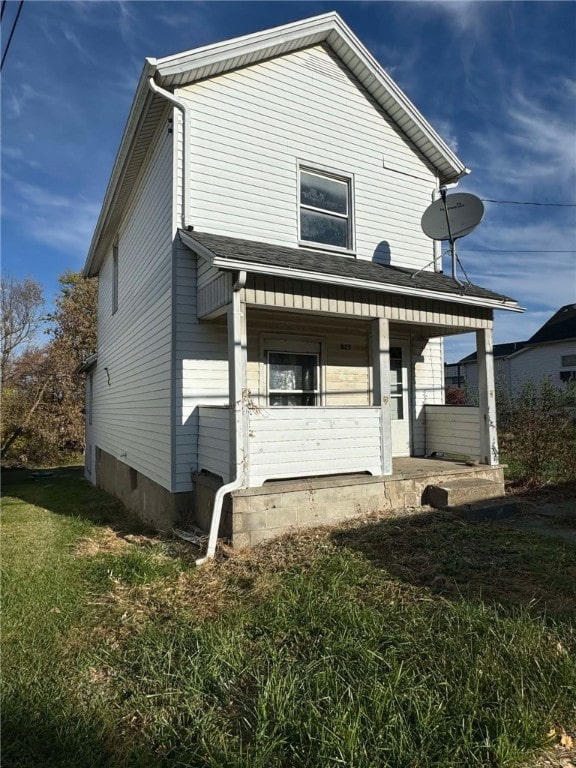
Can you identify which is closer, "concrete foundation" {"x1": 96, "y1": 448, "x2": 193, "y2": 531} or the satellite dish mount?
"concrete foundation" {"x1": 96, "y1": 448, "x2": 193, "y2": 531}

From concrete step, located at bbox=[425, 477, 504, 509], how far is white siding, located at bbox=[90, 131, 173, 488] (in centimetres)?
392

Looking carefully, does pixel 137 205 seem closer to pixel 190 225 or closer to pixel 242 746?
pixel 190 225

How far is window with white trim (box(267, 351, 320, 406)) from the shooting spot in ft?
26.0

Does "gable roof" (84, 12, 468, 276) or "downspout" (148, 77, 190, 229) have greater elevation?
"gable roof" (84, 12, 468, 276)

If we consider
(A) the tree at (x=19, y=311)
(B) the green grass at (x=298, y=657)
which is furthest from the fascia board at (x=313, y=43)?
(A) the tree at (x=19, y=311)

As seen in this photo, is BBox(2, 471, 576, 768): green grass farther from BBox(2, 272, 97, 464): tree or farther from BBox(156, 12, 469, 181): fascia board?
BBox(2, 272, 97, 464): tree

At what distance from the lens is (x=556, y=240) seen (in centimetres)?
1778

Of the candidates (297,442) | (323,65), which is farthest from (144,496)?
(323,65)

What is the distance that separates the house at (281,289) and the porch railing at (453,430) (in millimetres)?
43

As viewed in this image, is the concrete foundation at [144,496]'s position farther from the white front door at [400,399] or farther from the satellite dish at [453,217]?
the satellite dish at [453,217]

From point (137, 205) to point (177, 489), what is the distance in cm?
615

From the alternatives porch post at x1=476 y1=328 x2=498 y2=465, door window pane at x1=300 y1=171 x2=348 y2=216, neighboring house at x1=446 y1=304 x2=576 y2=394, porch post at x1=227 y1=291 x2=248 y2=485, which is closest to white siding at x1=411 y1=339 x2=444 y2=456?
porch post at x1=476 y1=328 x2=498 y2=465

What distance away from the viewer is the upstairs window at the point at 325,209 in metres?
8.41

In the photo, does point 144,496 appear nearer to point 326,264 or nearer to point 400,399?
point 400,399
